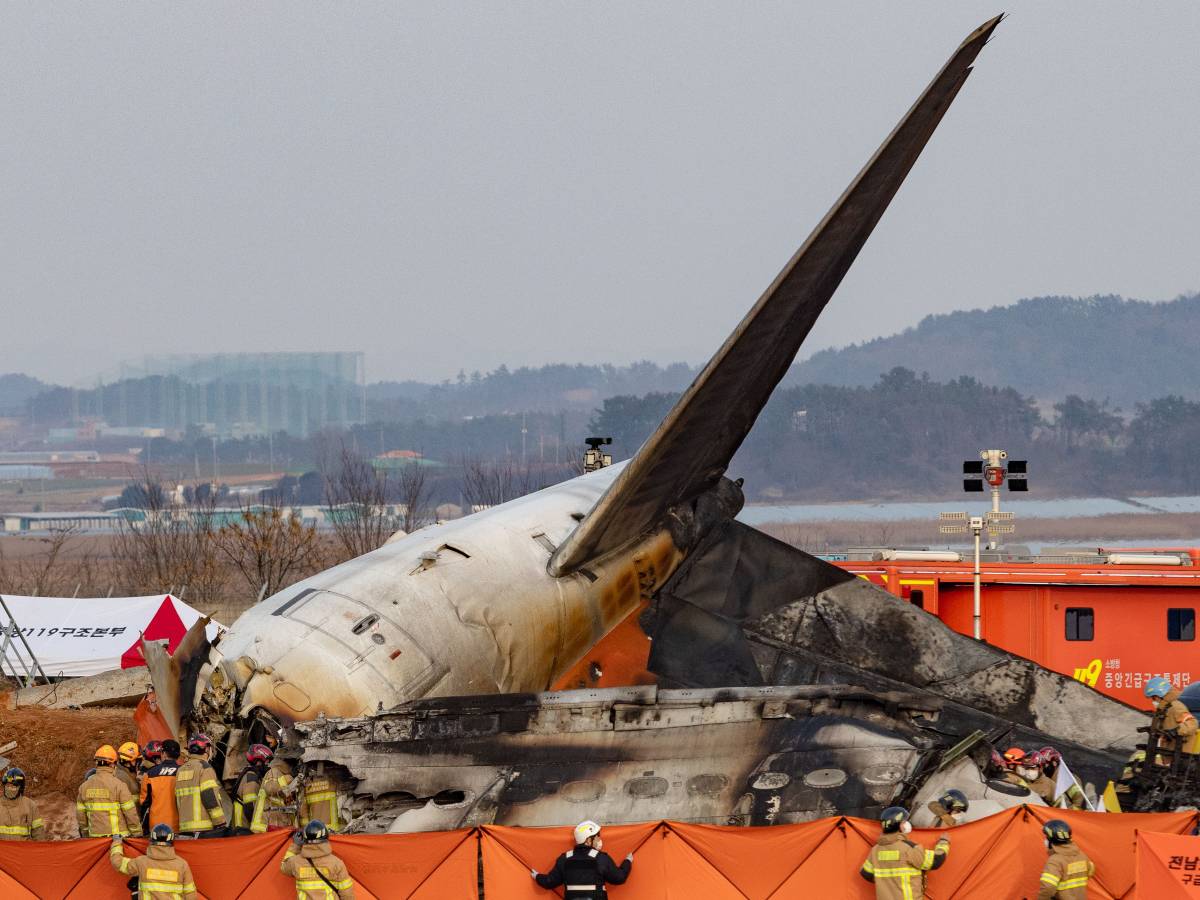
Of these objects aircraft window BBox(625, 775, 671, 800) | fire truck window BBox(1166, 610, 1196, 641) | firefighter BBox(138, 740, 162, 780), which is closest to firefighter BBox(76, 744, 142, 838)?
firefighter BBox(138, 740, 162, 780)

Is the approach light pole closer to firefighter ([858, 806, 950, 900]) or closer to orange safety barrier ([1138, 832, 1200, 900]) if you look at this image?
orange safety barrier ([1138, 832, 1200, 900])

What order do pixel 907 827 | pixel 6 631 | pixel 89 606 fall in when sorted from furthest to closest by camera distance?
pixel 89 606
pixel 6 631
pixel 907 827

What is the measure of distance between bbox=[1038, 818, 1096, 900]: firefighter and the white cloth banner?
2163 centimetres

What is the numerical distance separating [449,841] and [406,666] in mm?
2320

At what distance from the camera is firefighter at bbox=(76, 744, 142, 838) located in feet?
48.5

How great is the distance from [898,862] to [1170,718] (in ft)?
18.6

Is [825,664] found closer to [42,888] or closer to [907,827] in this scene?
Answer: [907,827]

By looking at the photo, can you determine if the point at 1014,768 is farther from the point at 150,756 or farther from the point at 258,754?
the point at 150,756

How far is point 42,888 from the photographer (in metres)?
13.6

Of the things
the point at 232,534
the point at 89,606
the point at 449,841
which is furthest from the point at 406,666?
the point at 232,534

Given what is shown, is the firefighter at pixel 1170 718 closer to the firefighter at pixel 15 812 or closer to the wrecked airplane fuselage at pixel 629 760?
the wrecked airplane fuselage at pixel 629 760

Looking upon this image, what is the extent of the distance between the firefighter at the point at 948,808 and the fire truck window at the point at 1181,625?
60.3 feet

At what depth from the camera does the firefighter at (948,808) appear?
14055 millimetres

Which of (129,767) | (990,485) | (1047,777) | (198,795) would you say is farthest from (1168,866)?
(990,485)
